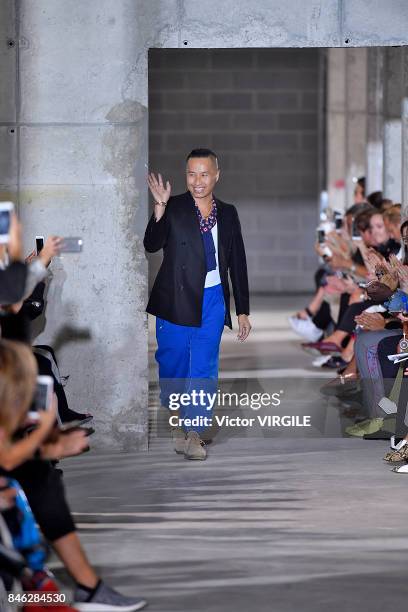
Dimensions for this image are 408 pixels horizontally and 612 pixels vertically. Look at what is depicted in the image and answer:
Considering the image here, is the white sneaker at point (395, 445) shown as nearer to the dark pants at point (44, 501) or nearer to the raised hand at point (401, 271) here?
the raised hand at point (401, 271)

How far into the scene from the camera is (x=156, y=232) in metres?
8.02

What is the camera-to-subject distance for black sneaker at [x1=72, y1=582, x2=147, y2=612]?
16.2ft

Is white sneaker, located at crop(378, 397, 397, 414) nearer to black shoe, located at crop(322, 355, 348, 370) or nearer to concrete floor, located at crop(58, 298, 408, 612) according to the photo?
concrete floor, located at crop(58, 298, 408, 612)

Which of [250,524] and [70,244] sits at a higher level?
[70,244]

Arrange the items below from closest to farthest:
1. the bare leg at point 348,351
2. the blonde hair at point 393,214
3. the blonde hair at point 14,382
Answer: the blonde hair at point 14,382 → the blonde hair at point 393,214 → the bare leg at point 348,351

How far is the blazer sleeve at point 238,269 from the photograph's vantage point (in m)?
8.16

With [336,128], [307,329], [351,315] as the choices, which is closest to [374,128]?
[336,128]

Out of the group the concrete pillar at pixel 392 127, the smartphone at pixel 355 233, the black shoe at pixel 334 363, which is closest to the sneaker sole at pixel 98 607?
the smartphone at pixel 355 233

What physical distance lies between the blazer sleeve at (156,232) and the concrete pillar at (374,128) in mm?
7976

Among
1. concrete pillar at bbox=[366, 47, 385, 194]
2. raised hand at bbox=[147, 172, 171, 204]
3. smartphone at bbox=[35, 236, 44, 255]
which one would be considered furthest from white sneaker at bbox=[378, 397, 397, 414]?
concrete pillar at bbox=[366, 47, 385, 194]

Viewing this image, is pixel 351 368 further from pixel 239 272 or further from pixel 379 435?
pixel 239 272

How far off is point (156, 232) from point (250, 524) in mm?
2179

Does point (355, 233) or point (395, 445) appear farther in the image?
point (355, 233)

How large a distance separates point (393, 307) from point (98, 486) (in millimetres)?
1967
